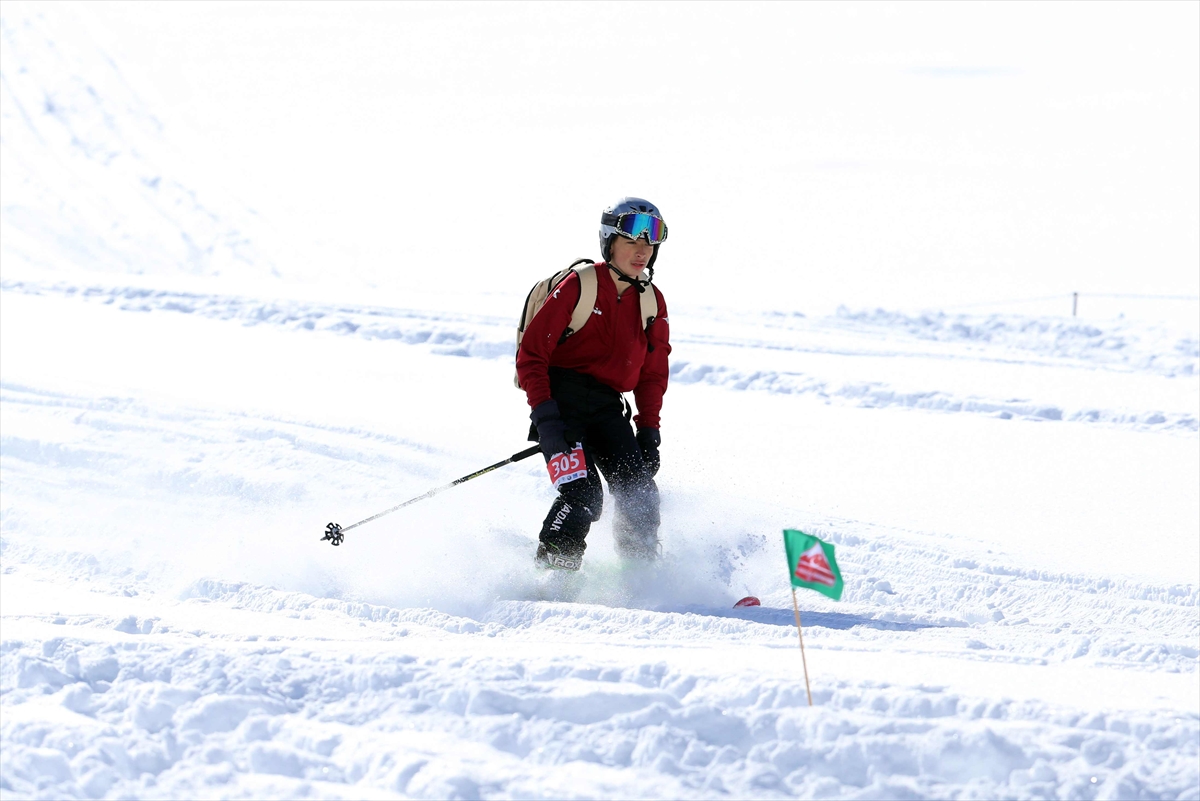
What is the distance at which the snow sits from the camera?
A: 3.04 m

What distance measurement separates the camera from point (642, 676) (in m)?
3.39

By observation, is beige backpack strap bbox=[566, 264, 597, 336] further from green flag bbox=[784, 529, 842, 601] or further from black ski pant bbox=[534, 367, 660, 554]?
green flag bbox=[784, 529, 842, 601]

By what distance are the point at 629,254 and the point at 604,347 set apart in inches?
14.5

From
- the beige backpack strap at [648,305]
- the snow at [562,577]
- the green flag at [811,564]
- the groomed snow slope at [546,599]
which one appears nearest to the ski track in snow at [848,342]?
the snow at [562,577]

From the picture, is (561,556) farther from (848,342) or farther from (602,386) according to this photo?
(848,342)

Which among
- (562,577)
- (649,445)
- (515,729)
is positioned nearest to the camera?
(515,729)

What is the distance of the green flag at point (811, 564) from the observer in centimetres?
334

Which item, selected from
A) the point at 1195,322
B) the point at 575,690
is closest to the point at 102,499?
the point at 575,690

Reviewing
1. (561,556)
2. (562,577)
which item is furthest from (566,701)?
(562,577)

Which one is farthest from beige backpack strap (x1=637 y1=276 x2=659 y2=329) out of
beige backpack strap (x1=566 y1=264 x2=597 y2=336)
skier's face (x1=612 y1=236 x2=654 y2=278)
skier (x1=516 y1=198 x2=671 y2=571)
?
beige backpack strap (x1=566 y1=264 x2=597 y2=336)

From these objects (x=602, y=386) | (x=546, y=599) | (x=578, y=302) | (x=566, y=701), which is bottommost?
(x=546, y=599)

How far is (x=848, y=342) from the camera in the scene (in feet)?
44.0

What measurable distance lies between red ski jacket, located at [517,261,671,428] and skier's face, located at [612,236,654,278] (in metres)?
0.06

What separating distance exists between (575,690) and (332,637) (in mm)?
1283
